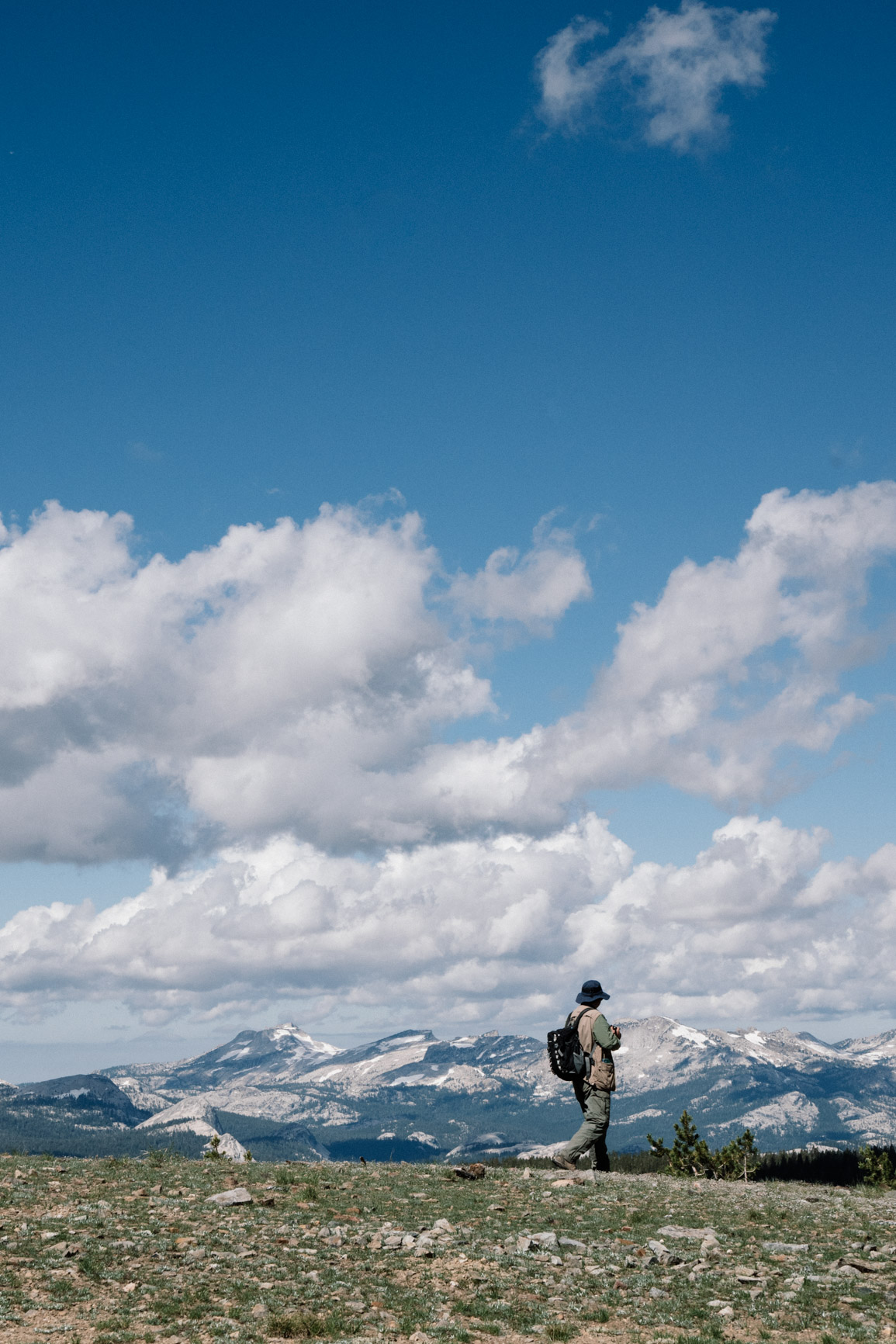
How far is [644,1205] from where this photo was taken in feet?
63.7

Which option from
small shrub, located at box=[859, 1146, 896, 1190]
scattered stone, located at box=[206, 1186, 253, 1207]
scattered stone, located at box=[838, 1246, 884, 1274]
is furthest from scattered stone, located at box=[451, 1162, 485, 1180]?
small shrub, located at box=[859, 1146, 896, 1190]

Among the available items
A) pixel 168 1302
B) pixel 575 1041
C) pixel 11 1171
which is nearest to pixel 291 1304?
pixel 168 1302

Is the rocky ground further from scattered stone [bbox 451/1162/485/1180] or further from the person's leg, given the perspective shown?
the person's leg

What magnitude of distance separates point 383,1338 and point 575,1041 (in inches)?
563

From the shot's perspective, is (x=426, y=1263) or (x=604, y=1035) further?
(x=604, y=1035)

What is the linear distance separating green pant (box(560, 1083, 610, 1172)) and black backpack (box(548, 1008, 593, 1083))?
14.6 inches

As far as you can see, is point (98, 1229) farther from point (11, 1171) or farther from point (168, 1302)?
point (11, 1171)

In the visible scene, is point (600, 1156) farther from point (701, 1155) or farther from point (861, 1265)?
point (701, 1155)

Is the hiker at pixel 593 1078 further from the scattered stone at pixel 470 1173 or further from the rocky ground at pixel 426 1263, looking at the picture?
the rocky ground at pixel 426 1263

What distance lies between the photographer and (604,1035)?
24.5 m

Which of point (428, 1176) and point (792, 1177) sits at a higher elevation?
point (428, 1176)

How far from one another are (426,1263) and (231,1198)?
5.47 meters

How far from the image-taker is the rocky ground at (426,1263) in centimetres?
1204

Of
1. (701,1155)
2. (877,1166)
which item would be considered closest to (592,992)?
(701,1155)
